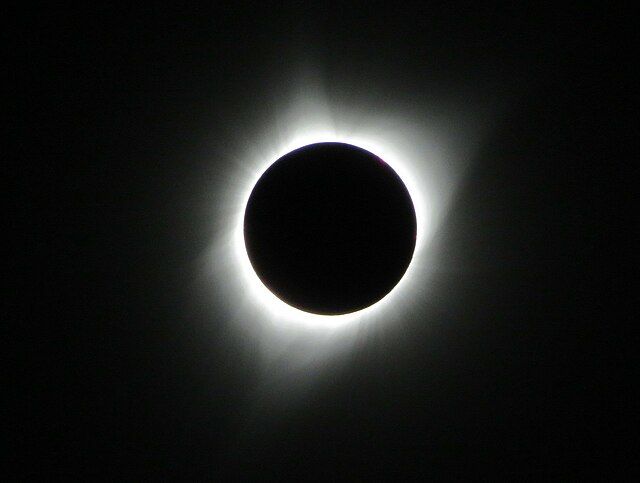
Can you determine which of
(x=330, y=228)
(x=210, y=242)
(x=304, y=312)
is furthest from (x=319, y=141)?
(x=304, y=312)

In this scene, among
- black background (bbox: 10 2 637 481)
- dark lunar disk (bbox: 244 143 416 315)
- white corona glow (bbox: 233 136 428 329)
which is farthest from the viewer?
white corona glow (bbox: 233 136 428 329)

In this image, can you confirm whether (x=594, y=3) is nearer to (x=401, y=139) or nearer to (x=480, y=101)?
(x=480, y=101)

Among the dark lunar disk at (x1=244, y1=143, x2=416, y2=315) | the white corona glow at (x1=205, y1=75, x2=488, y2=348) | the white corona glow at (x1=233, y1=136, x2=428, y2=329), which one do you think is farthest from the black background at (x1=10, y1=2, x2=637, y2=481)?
the dark lunar disk at (x1=244, y1=143, x2=416, y2=315)

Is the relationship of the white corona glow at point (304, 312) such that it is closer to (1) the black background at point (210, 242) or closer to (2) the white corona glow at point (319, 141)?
(2) the white corona glow at point (319, 141)

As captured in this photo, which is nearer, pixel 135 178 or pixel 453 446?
pixel 135 178

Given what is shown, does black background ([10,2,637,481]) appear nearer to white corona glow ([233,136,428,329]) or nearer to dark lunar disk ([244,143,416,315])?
white corona glow ([233,136,428,329])

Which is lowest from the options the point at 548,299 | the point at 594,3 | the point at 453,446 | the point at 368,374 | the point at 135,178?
the point at 453,446

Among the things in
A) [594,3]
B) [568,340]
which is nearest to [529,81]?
[594,3]
